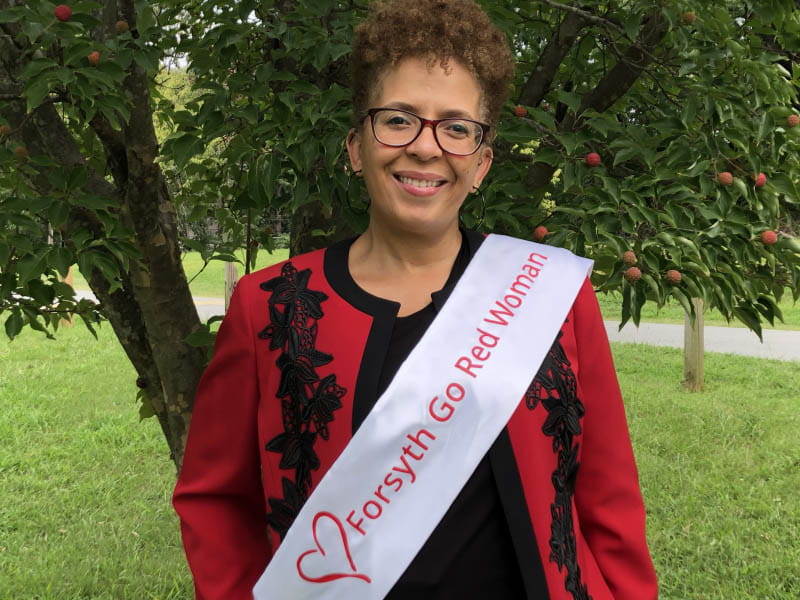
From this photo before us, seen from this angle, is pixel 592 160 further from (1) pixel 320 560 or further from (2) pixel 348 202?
(1) pixel 320 560

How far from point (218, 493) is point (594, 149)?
1.40 m

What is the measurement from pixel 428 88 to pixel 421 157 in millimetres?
120

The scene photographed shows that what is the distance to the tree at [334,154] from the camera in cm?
194

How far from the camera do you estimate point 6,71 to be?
242 centimetres

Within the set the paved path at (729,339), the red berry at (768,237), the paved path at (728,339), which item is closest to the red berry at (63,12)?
the red berry at (768,237)

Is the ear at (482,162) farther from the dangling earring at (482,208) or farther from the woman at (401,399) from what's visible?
the dangling earring at (482,208)

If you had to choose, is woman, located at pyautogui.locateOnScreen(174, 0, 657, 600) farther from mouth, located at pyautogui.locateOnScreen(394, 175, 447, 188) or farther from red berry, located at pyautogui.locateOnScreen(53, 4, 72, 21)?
red berry, located at pyautogui.locateOnScreen(53, 4, 72, 21)

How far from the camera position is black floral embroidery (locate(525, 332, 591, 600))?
4.53 feet

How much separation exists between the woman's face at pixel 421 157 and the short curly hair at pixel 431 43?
20mm

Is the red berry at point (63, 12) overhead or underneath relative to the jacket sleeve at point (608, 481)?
overhead

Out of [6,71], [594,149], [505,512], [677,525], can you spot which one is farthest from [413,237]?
[677,525]

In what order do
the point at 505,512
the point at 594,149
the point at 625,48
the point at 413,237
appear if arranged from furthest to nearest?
1. the point at 625,48
2. the point at 594,149
3. the point at 413,237
4. the point at 505,512

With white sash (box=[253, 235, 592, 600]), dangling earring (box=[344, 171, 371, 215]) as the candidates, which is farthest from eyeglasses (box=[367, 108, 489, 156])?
dangling earring (box=[344, 171, 371, 215])

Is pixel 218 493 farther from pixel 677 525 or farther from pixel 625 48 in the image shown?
pixel 677 525
